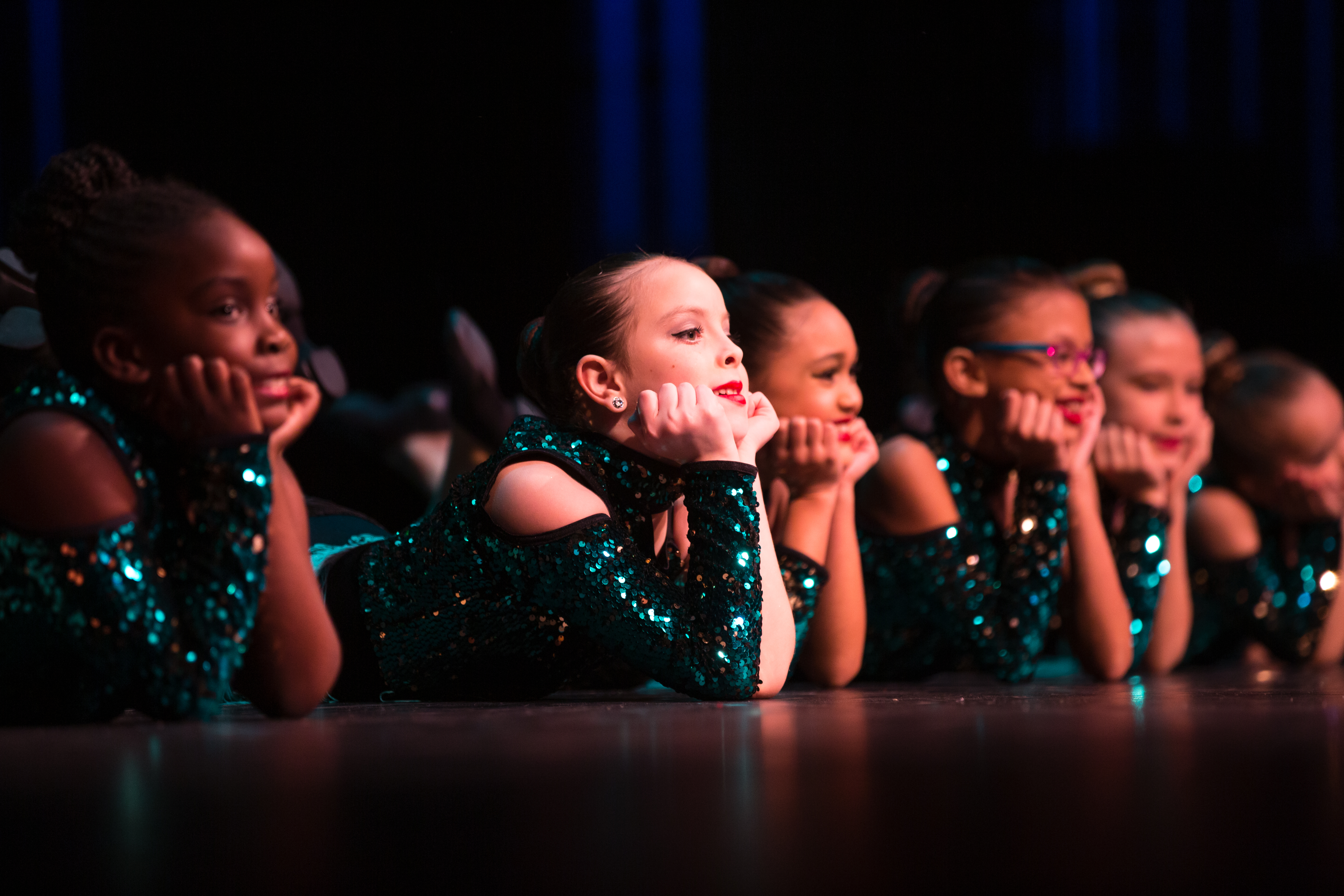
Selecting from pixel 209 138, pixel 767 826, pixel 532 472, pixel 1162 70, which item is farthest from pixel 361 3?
pixel 1162 70

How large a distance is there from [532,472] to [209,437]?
41cm

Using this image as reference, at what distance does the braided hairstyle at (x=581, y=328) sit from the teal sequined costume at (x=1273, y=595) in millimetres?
1780

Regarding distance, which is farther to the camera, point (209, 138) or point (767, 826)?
point (209, 138)

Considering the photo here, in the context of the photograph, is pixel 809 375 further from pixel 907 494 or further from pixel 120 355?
pixel 120 355

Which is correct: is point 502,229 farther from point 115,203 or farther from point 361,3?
point 115,203

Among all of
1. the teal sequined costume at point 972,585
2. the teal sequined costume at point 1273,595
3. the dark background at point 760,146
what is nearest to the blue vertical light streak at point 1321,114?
the dark background at point 760,146

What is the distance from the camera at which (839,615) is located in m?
2.24

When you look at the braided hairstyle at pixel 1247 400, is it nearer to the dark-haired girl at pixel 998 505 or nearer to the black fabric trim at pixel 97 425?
the dark-haired girl at pixel 998 505

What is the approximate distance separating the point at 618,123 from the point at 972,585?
1.39 m

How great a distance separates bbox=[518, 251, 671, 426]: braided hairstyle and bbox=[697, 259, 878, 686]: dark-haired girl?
37cm

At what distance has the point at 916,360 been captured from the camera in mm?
2883

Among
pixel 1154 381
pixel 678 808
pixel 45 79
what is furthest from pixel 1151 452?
pixel 45 79

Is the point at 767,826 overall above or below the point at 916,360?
below

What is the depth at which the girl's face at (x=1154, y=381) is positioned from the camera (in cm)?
275
